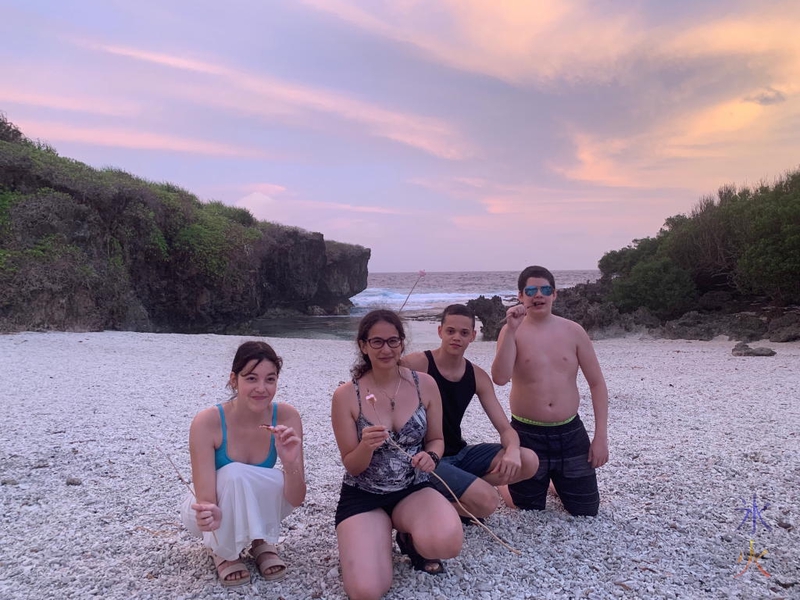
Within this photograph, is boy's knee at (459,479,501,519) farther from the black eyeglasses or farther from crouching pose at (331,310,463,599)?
the black eyeglasses

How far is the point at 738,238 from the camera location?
16.4 metres

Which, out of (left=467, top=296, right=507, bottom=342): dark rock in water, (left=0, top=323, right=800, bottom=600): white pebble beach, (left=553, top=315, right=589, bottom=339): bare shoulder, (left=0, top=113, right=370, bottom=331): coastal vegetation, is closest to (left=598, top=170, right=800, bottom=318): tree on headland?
(left=467, top=296, right=507, bottom=342): dark rock in water

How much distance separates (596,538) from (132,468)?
3.58 metres

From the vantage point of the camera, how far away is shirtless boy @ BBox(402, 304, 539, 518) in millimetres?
3250

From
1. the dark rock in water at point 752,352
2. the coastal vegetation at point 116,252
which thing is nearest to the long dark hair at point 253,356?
the dark rock in water at point 752,352

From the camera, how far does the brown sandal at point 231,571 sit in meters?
2.73

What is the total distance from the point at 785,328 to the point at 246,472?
1439 cm

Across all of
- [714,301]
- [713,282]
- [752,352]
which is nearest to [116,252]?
[752,352]

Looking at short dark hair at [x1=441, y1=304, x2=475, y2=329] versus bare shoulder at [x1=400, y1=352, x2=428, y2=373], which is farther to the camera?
bare shoulder at [x1=400, y1=352, x2=428, y2=373]

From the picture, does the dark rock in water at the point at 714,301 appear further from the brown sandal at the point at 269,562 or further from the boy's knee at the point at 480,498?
the brown sandal at the point at 269,562

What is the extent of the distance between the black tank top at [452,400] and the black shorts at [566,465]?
56cm

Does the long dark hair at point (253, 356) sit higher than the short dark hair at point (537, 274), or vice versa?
the short dark hair at point (537, 274)

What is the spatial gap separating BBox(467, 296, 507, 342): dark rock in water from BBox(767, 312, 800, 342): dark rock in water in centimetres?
759

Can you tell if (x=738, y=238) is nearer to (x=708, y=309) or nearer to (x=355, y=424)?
(x=708, y=309)
